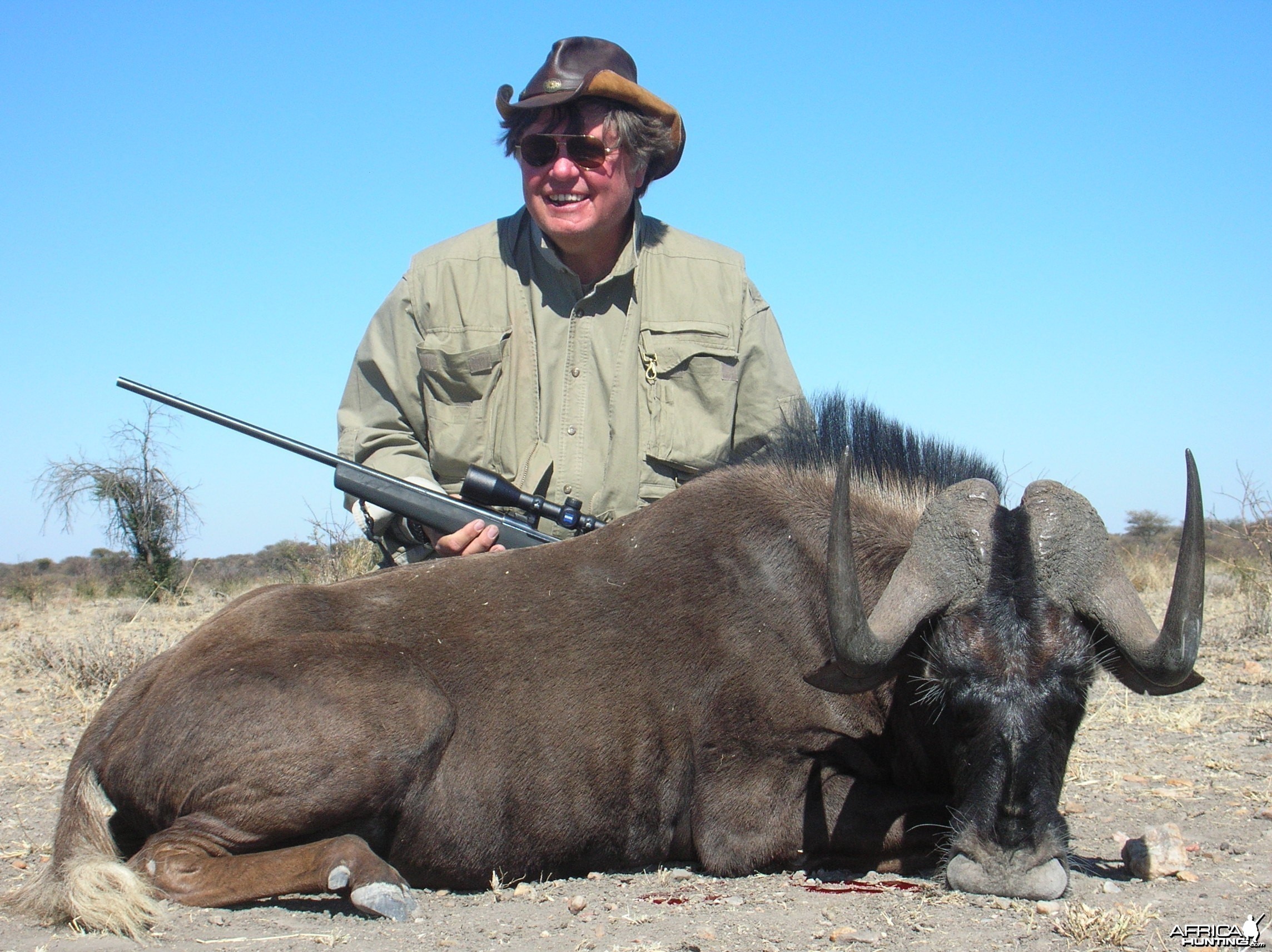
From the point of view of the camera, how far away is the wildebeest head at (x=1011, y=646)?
3.39 m

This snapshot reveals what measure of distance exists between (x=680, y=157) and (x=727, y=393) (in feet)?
4.46

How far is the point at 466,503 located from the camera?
536cm

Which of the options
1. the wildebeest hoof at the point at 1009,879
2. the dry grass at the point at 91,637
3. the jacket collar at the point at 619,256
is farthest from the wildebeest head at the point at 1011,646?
the dry grass at the point at 91,637

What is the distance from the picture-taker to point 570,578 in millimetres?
4363

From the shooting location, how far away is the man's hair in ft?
18.9

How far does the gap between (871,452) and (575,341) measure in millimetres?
1903

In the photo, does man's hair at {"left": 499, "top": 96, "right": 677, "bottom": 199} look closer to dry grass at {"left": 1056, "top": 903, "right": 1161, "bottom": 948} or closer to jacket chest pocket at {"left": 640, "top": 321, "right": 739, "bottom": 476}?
jacket chest pocket at {"left": 640, "top": 321, "right": 739, "bottom": 476}

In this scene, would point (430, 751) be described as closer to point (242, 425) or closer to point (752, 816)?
point (752, 816)

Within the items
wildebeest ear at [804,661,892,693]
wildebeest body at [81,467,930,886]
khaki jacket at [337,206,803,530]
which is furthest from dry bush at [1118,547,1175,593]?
wildebeest ear at [804,661,892,693]

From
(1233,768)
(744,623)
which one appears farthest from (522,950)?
(1233,768)

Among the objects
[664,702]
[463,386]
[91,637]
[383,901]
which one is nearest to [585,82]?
[463,386]

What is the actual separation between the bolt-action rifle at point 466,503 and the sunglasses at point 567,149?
159cm

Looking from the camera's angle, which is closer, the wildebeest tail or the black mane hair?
the wildebeest tail

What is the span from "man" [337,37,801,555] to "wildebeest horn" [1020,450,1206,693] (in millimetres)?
2224
